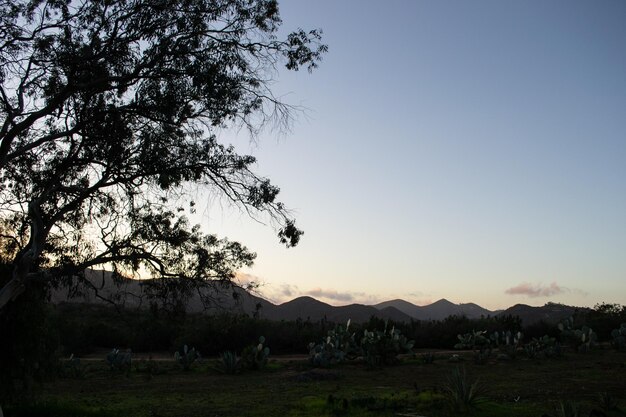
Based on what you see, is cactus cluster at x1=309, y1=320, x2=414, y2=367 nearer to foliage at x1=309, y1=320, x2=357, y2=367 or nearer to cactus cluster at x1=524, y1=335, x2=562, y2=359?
foliage at x1=309, y1=320, x2=357, y2=367

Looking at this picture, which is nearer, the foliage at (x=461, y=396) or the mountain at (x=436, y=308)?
the foliage at (x=461, y=396)

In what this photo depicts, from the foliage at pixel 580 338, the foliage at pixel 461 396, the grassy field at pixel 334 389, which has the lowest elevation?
the grassy field at pixel 334 389

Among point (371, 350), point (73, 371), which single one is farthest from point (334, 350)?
point (73, 371)

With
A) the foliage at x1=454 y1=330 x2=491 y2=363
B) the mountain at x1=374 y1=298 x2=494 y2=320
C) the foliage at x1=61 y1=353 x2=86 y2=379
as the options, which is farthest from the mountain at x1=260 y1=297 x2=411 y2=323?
the foliage at x1=61 y1=353 x2=86 y2=379

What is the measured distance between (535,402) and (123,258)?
8602mm

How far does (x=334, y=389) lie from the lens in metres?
13.5

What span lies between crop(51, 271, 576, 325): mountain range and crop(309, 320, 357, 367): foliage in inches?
103

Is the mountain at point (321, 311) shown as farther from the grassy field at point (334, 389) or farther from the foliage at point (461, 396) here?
the foliage at point (461, 396)

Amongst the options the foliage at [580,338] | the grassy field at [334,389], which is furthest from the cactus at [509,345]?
the foliage at [580,338]

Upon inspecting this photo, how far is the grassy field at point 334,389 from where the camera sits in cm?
1034

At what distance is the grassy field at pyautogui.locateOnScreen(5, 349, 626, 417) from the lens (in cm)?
1034

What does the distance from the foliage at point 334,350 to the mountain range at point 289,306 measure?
2611 millimetres

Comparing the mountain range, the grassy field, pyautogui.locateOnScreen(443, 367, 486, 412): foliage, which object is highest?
the mountain range

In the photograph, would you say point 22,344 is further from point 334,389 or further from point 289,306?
point 289,306
